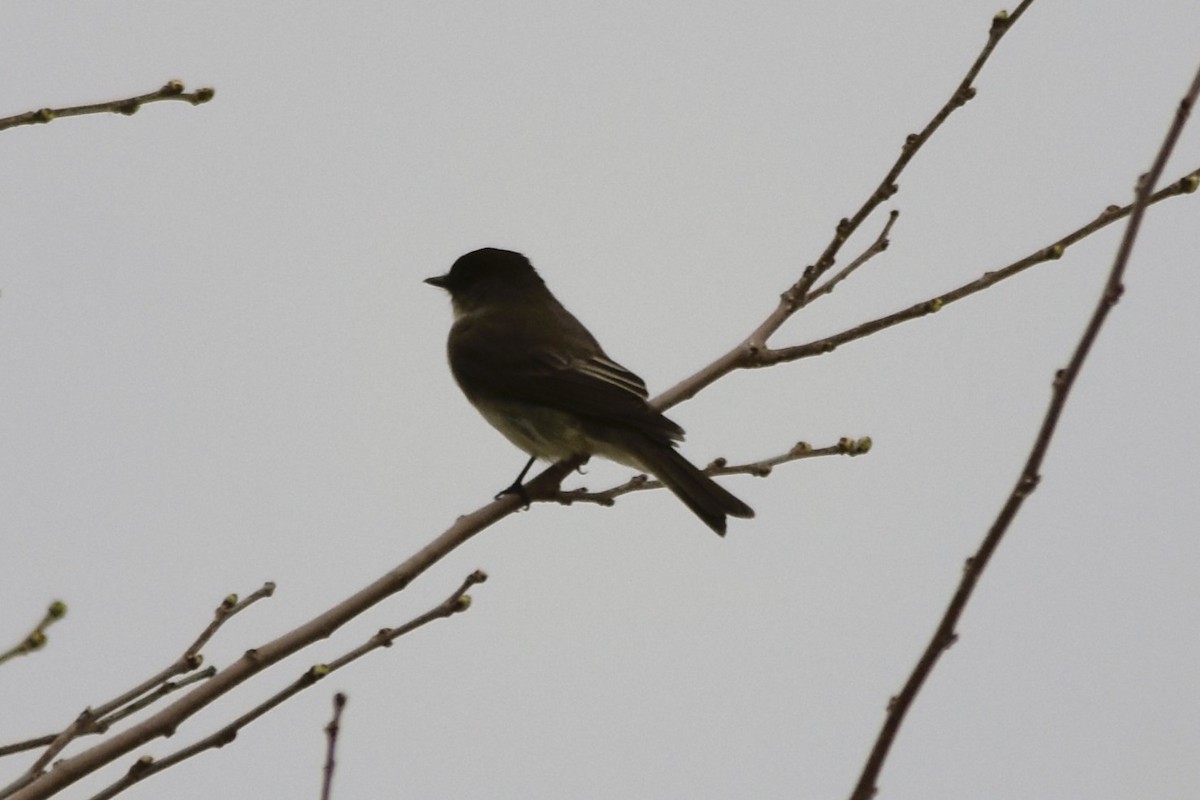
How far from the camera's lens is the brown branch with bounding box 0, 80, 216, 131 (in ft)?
8.74

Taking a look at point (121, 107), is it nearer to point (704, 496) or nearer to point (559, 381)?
point (704, 496)

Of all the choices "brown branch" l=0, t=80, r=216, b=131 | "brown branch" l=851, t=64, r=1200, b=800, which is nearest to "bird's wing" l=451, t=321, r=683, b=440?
→ "brown branch" l=0, t=80, r=216, b=131

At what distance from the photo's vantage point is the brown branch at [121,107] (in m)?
2.66

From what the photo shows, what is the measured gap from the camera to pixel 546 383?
21.3 ft

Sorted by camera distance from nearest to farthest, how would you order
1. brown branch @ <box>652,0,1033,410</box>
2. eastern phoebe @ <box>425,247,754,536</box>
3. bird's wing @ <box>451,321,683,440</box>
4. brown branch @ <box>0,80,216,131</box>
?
brown branch @ <box>0,80,216,131</box>, brown branch @ <box>652,0,1033,410</box>, eastern phoebe @ <box>425,247,754,536</box>, bird's wing @ <box>451,321,683,440</box>

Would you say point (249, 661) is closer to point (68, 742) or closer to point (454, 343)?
point (68, 742)

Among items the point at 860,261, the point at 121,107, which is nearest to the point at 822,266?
the point at 860,261

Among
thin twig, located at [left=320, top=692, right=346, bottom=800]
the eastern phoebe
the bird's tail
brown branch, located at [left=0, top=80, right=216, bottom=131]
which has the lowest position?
thin twig, located at [left=320, top=692, right=346, bottom=800]

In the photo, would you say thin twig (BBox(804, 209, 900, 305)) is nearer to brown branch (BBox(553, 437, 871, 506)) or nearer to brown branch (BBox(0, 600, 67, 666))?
brown branch (BBox(553, 437, 871, 506))

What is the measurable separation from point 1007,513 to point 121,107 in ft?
5.97

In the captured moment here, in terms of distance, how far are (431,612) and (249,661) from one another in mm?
327

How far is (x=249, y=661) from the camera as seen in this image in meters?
2.67

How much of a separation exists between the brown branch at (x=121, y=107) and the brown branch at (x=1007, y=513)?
1.76 meters

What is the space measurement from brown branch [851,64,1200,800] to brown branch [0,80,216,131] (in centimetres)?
176
